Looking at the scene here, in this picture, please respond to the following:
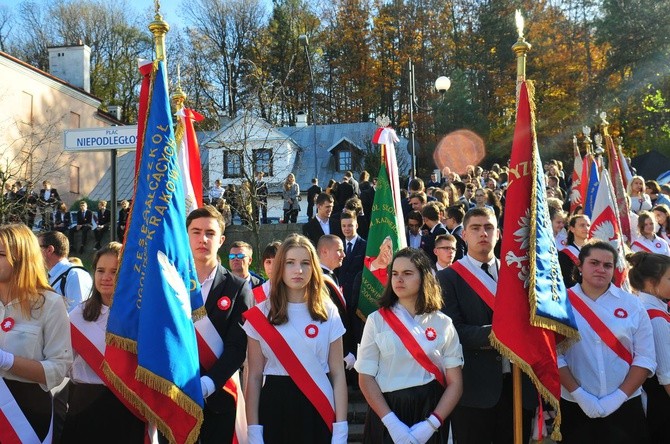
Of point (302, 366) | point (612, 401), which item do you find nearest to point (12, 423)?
point (302, 366)

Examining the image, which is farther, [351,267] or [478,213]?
[351,267]

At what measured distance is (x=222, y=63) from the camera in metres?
48.7

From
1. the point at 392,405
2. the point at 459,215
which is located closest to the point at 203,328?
the point at 392,405

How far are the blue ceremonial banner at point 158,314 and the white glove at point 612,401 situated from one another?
2.71 meters

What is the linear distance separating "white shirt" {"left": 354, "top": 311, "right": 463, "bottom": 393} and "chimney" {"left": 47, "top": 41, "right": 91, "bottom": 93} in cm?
4161

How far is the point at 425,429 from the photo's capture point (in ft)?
15.3

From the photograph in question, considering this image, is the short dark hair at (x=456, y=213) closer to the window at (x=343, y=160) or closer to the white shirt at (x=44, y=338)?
the white shirt at (x=44, y=338)

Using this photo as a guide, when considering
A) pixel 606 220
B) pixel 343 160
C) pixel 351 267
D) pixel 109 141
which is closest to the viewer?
pixel 109 141

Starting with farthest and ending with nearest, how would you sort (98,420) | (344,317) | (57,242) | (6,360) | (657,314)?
(57,242), (344,317), (657,314), (98,420), (6,360)

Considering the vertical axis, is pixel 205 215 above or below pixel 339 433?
above

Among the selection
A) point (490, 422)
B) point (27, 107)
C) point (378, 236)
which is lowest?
point (490, 422)

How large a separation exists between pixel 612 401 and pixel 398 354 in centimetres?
152

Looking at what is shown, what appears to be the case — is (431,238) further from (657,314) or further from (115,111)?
(115,111)

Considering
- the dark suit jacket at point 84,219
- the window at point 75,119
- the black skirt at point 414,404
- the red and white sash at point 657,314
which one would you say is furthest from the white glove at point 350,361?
the window at point 75,119
